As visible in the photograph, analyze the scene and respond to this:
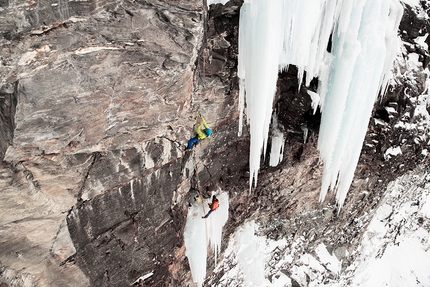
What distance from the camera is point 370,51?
579cm

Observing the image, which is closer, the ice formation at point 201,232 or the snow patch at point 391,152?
the ice formation at point 201,232

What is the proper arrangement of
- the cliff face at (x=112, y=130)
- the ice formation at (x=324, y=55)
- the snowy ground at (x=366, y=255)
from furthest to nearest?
the snowy ground at (x=366, y=255) → the ice formation at (x=324, y=55) → the cliff face at (x=112, y=130)

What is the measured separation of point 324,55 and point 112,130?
4160 mm

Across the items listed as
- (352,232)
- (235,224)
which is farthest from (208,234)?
(352,232)

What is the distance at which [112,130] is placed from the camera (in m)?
4.38

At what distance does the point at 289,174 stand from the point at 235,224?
2093 millimetres

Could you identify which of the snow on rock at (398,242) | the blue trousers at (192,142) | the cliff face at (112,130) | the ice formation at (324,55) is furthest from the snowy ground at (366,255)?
the blue trousers at (192,142)

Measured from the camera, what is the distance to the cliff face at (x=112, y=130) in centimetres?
345

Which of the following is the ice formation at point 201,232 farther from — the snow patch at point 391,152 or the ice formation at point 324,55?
the snow patch at point 391,152

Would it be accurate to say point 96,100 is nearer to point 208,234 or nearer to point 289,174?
point 208,234

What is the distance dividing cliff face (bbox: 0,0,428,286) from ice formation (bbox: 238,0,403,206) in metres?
0.55

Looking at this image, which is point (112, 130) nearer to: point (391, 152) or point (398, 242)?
point (391, 152)

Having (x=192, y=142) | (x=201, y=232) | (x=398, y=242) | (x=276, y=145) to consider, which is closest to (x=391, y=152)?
(x=276, y=145)

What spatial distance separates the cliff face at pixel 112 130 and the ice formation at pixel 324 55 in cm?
55
